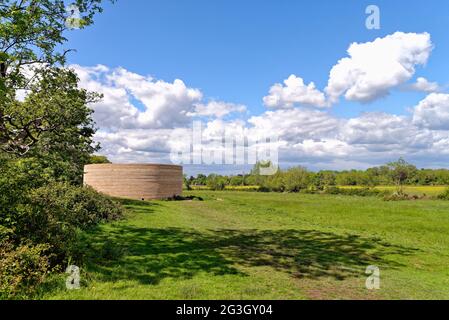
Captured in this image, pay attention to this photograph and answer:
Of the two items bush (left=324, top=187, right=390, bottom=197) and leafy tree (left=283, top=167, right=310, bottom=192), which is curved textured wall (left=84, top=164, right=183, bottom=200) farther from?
leafy tree (left=283, top=167, right=310, bottom=192)

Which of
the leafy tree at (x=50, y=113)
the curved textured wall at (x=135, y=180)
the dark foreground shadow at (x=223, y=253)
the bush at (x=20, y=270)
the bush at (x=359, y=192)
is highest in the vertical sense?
the leafy tree at (x=50, y=113)

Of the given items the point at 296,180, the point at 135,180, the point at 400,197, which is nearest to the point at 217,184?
the point at 296,180

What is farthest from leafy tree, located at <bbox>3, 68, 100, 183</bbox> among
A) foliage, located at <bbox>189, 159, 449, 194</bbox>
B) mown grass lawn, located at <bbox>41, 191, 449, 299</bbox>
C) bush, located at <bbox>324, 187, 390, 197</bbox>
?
foliage, located at <bbox>189, 159, 449, 194</bbox>

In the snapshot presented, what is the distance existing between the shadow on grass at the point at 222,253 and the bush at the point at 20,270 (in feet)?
4.02

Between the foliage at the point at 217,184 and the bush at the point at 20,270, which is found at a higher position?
the bush at the point at 20,270

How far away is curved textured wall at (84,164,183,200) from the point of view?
34781 mm

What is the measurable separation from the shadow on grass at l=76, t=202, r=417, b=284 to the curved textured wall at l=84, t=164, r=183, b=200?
63.4ft

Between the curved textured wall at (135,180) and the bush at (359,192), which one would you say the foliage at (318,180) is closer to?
the bush at (359,192)

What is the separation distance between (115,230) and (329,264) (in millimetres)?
8801

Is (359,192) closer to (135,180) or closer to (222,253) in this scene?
(135,180)

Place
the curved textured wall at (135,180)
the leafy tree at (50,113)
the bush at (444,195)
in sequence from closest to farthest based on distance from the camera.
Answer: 1. the leafy tree at (50,113)
2. the curved textured wall at (135,180)
3. the bush at (444,195)

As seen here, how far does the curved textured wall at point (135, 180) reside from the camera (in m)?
34.8

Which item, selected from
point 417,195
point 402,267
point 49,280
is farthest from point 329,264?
point 417,195

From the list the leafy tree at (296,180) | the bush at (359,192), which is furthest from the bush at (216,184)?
the bush at (359,192)
